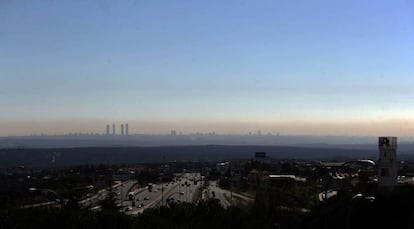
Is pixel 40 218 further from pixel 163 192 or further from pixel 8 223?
pixel 163 192

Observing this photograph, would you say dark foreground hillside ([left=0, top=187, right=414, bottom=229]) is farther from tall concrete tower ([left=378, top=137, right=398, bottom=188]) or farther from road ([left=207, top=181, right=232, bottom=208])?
road ([left=207, top=181, right=232, bottom=208])

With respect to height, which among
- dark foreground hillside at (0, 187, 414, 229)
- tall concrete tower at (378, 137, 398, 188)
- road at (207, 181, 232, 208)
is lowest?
road at (207, 181, 232, 208)

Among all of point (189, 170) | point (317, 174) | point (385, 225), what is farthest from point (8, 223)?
point (189, 170)

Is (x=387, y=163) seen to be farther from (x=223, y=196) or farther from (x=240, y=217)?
(x=223, y=196)

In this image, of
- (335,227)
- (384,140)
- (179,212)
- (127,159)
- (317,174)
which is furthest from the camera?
(127,159)

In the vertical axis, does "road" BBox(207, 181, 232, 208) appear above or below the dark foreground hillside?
below

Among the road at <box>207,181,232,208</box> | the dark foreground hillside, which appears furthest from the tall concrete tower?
the road at <box>207,181,232,208</box>

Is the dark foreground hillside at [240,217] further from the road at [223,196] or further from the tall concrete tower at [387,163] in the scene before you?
the road at [223,196]

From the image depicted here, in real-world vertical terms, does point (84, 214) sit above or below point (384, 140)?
below

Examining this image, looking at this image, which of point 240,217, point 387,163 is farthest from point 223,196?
point 240,217
